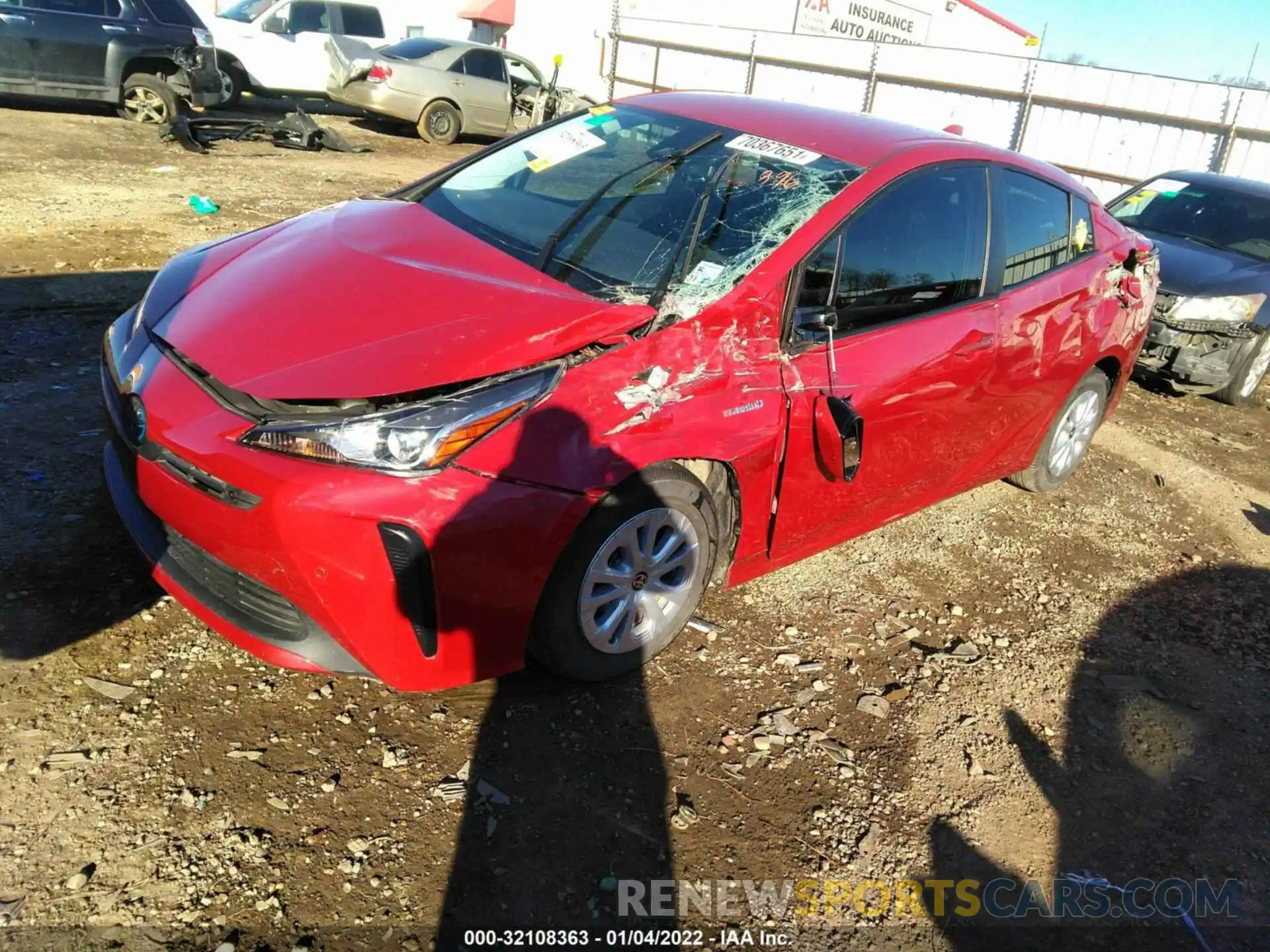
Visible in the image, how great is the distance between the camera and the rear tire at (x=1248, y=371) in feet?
22.5

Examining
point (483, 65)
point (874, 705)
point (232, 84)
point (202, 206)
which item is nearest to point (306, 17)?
point (232, 84)

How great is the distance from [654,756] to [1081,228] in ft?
11.1

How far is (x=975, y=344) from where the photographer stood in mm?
3689

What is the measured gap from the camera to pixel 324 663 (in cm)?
253

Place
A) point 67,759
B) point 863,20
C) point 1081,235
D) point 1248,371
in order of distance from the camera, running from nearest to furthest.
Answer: point 67,759, point 1081,235, point 1248,371, point 863,20

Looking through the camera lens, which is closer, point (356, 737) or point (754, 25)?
point (356, 737)

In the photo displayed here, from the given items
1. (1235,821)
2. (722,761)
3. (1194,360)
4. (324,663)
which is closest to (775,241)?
(722,761)

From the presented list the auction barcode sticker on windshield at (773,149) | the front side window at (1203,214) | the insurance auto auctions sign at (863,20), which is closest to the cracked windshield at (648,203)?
the auction barcode sticker on windshield at (773,149)

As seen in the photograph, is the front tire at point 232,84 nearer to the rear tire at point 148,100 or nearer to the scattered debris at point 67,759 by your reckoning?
the rear tire at point 148,100

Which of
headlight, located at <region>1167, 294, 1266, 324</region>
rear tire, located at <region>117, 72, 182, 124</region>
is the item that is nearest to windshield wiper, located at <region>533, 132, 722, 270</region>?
headlight, located at <region>1167, 294, 1266, 324</region>

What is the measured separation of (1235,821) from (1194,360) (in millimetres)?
4735

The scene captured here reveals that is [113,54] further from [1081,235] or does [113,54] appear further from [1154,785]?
[1154,785]

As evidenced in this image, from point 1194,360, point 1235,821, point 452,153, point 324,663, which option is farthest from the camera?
point 452,153

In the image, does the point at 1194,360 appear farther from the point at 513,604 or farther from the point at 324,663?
the point at 324,663
